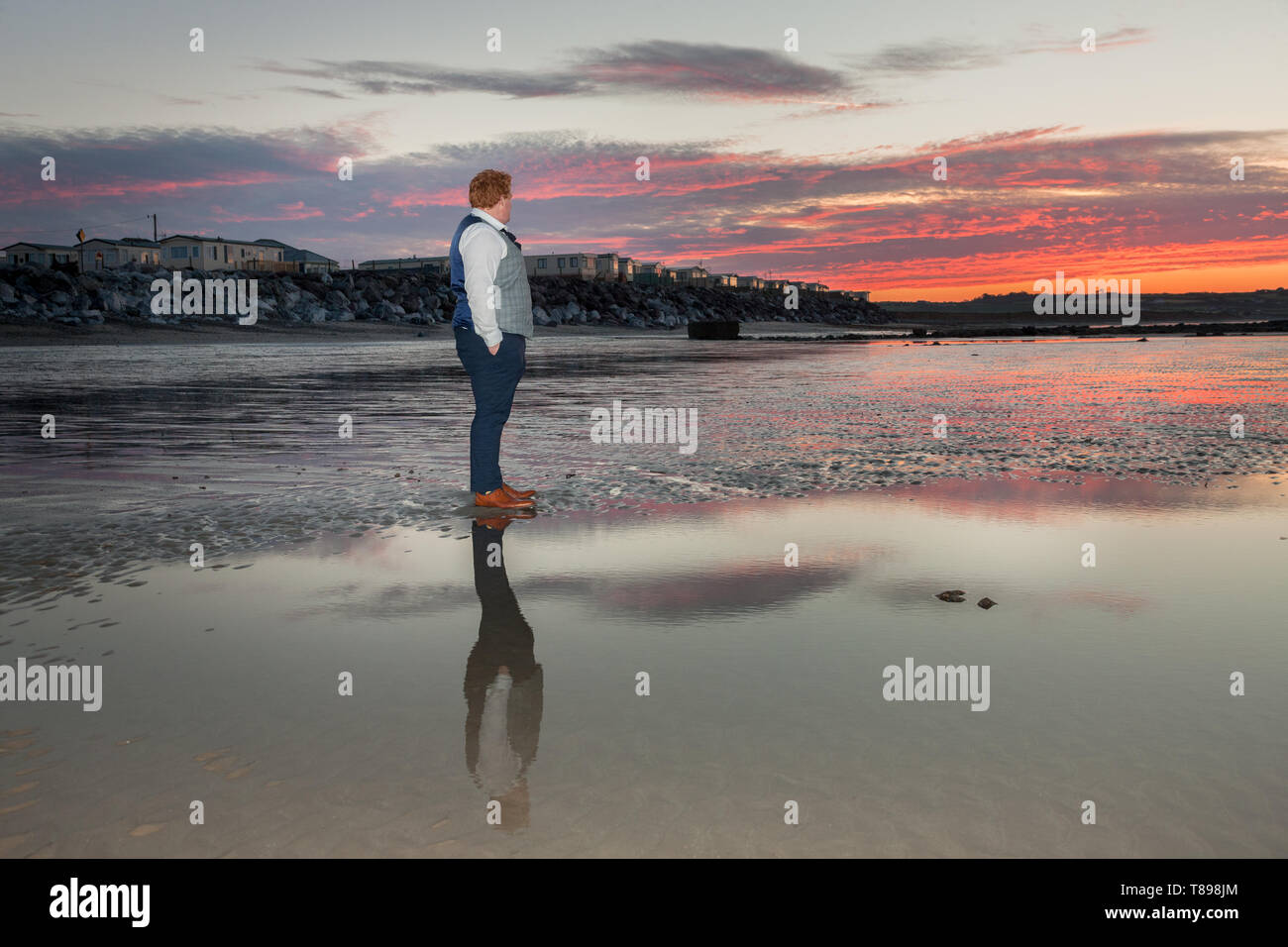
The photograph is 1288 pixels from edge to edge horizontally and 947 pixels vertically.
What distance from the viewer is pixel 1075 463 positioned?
9.12m

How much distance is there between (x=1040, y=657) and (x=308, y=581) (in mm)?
3728

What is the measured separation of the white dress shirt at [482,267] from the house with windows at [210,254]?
420 feet

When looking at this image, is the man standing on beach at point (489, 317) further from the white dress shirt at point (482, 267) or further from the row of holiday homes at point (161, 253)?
the row of holiday homes at point (161, 253)

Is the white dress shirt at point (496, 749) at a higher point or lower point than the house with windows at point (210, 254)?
lower

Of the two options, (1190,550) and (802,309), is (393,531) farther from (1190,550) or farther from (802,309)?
(802,309)

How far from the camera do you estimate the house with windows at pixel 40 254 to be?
116m

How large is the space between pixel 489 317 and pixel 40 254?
135162 mm

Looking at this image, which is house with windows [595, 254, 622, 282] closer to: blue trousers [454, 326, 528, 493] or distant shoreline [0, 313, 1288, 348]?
distant shoreline [0, 313, 1288, 348]
